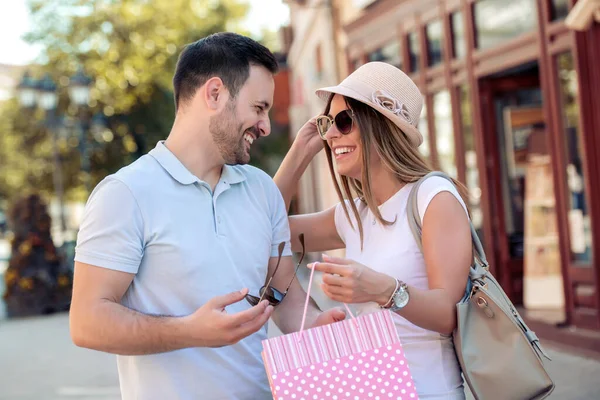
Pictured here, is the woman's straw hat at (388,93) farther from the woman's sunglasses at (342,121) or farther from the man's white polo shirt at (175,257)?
the man's white polo shirt at (175,257)

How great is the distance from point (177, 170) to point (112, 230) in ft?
1.00

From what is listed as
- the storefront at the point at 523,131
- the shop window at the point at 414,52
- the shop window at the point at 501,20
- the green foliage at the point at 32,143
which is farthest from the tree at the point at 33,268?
the green foliage at the point at 32,143

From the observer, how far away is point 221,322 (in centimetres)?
213

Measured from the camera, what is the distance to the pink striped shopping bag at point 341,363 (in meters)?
2.24

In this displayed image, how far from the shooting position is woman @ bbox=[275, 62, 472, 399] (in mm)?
2537

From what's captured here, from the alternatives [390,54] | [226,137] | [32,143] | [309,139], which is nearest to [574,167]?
[390,54]

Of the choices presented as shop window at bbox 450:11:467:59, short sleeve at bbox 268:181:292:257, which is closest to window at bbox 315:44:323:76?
shop window at bbox 450:11:467:59

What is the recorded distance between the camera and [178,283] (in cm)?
241

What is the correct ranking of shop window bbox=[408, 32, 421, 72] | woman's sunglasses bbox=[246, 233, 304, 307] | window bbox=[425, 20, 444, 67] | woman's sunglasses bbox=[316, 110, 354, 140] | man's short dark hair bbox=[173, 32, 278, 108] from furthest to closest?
shop window bbox=[408, 32, 421, 72]
window bbox=[425, 20, 444, 67]
woman's sunglasses bbox=[316, 110, 354, 140]
man's short dark hair bbox=[173, 32, 278, 108]
woman's sunglasses bbox=[246, 233, 304, 307]

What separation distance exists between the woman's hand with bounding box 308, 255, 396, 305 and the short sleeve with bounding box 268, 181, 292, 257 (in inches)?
19.0

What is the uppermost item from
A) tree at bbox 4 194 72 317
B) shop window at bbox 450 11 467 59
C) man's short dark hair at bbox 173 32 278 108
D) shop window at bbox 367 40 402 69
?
shop window at bbox 367 40 402 69

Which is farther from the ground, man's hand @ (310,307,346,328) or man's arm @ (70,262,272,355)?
man's arm @ (70,262,272,355)

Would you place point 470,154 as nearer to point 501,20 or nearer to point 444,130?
point 444,130

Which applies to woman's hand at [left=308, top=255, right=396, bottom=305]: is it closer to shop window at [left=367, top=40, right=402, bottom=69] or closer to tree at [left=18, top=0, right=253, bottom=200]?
shop window at [left=367, top=40, right=402, bottom=69]
